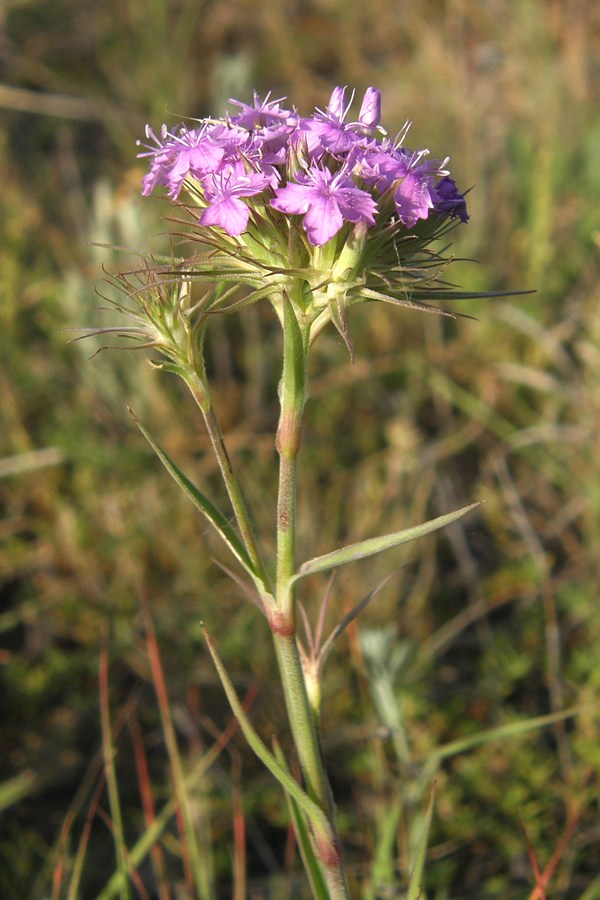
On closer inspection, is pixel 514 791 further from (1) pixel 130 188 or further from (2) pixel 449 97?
(2) pixel 449 97

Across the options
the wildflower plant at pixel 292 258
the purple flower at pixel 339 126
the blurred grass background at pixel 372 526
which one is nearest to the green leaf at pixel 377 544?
the wildflower plant at pixel 292 258

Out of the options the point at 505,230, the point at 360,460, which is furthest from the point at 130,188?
the point at 505,230

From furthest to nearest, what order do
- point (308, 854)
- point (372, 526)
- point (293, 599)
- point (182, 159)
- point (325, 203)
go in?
point (372, 526), point (308, 854), point (293, 599), point (182, 159), point (325, 203)

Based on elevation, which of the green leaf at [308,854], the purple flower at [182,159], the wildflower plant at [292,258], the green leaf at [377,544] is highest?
the purple flower at [182,159]

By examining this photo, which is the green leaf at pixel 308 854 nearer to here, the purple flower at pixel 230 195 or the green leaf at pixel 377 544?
Answer: the green leaf at pixel 377 544

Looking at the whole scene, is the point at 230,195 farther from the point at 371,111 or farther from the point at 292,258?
the point at 371,111

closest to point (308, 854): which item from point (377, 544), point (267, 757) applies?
point (267, 757)

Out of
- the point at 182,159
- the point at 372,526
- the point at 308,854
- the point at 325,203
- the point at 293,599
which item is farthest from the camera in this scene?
the point at 372,526
